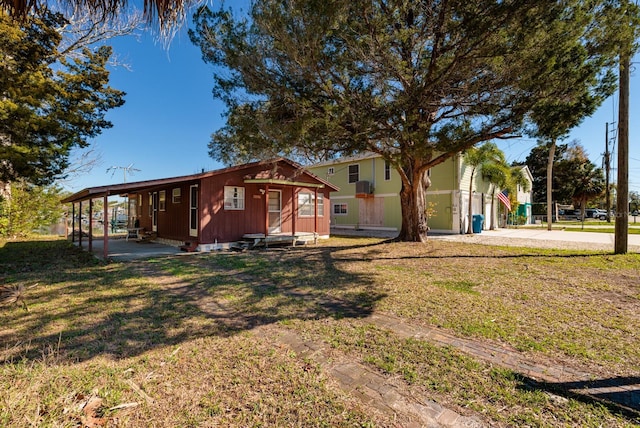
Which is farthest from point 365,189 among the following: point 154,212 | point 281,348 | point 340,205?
point 281,348

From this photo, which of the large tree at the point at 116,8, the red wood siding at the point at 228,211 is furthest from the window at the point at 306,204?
the large tree at the point at 116,8

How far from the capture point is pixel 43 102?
9.16 metres

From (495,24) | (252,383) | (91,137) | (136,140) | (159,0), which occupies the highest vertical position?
(136,140)

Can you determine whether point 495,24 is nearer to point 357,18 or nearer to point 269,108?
point 357,18

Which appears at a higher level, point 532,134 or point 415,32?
point 415,32

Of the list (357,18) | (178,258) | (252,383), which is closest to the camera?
(252,383)

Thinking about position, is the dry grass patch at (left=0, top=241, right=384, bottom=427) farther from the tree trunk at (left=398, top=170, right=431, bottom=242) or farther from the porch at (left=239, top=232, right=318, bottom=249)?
the tree trunk at (left=398, top=170, right=431, bottom=242)

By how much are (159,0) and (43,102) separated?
10156mm

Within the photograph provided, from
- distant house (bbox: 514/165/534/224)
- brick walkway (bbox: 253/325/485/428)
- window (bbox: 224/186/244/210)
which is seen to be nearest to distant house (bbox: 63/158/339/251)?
window (bbox: 224/186/244/210)

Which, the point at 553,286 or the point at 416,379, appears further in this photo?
the point at 553,286

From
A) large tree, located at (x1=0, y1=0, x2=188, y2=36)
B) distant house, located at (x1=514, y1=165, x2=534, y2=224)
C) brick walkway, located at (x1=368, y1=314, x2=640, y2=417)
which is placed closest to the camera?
large tree, located at (x1=0, y1=0, x2=188, y2=36)

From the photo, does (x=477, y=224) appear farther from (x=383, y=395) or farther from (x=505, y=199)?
(x=383, y=395)

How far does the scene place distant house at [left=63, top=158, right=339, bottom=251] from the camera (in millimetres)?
10938

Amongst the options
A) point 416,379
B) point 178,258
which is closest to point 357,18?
point 416,379
